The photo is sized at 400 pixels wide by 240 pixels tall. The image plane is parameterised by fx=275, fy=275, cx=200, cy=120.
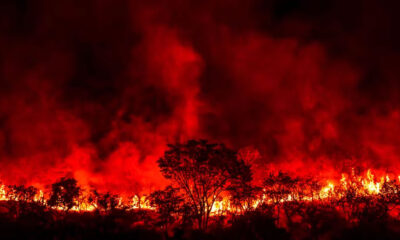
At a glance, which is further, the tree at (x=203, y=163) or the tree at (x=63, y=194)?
the tree at (x=63, y=194)

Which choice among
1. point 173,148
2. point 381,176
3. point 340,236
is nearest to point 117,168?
point 173,148

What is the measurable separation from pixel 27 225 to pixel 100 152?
23769mm

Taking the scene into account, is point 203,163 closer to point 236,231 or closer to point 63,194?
point 236,231

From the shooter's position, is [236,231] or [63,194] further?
[63,194]

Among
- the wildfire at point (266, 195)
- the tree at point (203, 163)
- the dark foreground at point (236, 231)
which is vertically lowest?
the dark foreground at point (236, 231)

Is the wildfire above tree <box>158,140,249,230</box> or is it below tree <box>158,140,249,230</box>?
below

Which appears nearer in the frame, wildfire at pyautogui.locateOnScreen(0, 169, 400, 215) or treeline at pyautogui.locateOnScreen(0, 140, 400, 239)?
treeline at pyautogui.locateOnScreen(0, 140, 400, 239)

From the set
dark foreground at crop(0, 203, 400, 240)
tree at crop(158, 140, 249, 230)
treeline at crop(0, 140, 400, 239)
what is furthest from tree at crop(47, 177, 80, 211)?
tree at crop(158, 140, 249, 230)

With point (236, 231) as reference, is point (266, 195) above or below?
above

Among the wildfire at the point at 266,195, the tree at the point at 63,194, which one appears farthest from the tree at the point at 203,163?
the tree at the point at 63,194

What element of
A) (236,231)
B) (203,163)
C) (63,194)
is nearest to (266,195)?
(203,163)

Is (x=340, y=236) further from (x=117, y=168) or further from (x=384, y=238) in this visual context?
(x=117, y=168)

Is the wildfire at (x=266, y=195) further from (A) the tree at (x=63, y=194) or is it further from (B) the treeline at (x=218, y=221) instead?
(B) the treeline at (x=218, y=221)

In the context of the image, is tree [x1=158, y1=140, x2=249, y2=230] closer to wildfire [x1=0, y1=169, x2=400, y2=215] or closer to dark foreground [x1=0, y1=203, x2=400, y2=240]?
dark foreground [x1=0, y1=203, x2=400, y2=240]
